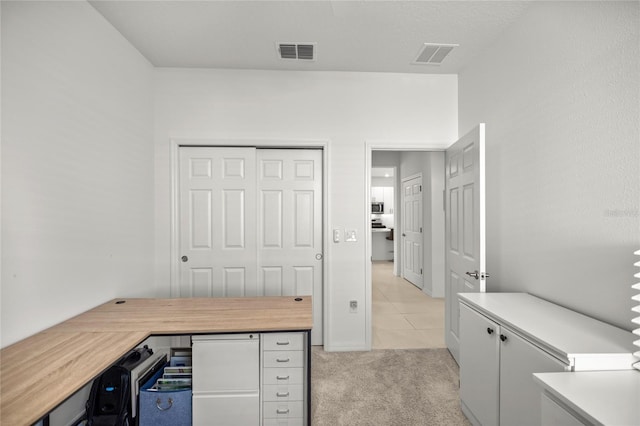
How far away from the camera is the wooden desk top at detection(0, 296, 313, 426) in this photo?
1090 mm

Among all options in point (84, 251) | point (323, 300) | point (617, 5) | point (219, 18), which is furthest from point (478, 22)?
point (84, 251)

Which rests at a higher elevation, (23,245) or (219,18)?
(219,18)

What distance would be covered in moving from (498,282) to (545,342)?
120cm

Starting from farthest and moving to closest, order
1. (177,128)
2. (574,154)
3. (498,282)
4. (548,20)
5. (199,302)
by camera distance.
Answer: (177,128)
(498,282)
(199,302)
(548,20)
(574,154)

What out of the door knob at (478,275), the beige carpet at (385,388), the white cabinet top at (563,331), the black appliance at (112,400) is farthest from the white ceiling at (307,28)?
the beige carpet at (385,388)

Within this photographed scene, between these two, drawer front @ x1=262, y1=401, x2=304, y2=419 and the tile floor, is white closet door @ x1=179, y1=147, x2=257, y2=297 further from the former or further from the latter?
the tile floor

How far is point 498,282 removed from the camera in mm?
2375

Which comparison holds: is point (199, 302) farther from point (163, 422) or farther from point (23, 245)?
point (23, 245)

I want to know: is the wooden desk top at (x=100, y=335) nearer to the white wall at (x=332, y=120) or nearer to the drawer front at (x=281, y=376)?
the drawer front at (x=281, y=376)

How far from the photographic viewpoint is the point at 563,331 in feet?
4.51

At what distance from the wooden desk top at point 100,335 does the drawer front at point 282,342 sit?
0.08m

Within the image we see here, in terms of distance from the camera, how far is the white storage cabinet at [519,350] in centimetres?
120

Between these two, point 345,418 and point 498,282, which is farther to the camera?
point 498,282

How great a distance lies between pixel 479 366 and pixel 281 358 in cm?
120
